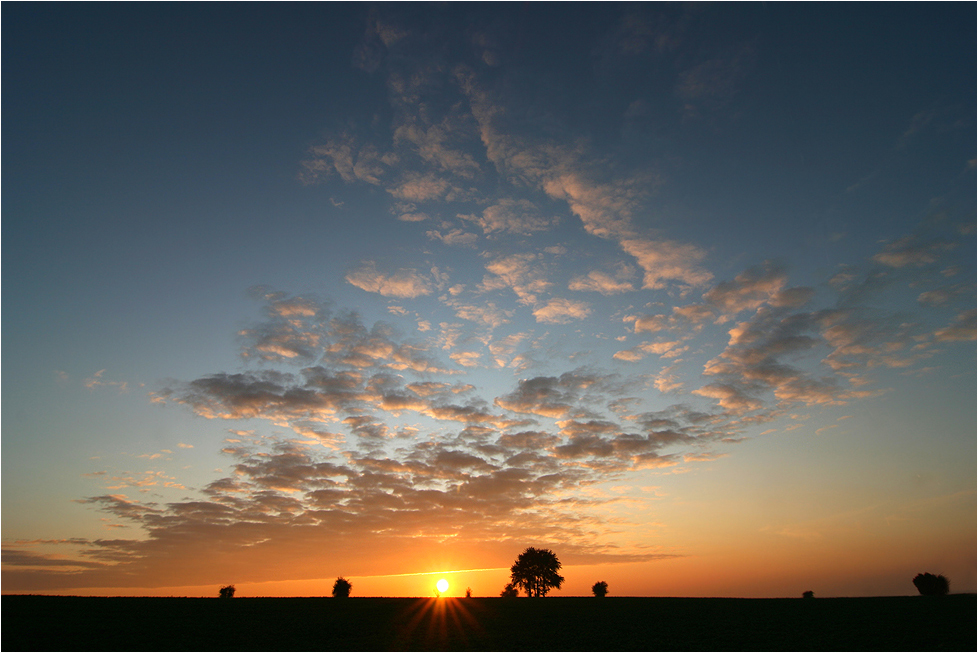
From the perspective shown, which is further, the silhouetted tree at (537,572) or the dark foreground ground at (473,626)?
the silhouetted tree at (537,572)

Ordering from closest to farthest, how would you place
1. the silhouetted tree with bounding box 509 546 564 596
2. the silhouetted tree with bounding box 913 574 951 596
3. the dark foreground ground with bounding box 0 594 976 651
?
the dark foreground ground with bounding box 0 594 976 651
the silhouetted tree with bounding box 913 574 951 596
the silhouetted tree with bounding box 509 546 564 596

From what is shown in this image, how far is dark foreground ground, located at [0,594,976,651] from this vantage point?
39.1m

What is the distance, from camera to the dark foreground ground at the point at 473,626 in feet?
128

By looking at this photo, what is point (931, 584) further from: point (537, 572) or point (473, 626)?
point (473, 626)

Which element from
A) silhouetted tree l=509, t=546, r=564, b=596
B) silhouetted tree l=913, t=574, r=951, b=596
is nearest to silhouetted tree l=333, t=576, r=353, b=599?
silhouetted tree l=509, t=546, r=564, b=596

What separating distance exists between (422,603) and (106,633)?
125 feet

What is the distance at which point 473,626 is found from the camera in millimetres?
49156

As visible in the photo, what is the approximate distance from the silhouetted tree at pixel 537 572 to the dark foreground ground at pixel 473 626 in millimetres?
75030

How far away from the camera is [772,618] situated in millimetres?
52969

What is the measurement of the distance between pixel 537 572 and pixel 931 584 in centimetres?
8781

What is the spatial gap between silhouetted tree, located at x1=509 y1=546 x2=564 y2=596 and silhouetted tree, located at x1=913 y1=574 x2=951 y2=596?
79.9 meters

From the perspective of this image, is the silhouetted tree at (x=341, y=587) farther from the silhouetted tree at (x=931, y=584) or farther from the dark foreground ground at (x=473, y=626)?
the silhouetted tree at (x=931, y=584)

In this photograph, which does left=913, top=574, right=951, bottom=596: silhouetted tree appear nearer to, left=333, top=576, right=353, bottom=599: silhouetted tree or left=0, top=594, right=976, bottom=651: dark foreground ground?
left=0, top=594, right=976, bottom=651: dark foreground ground

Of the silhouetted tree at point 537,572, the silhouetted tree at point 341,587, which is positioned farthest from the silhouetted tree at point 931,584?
the silhouetted tree at point 341,587
